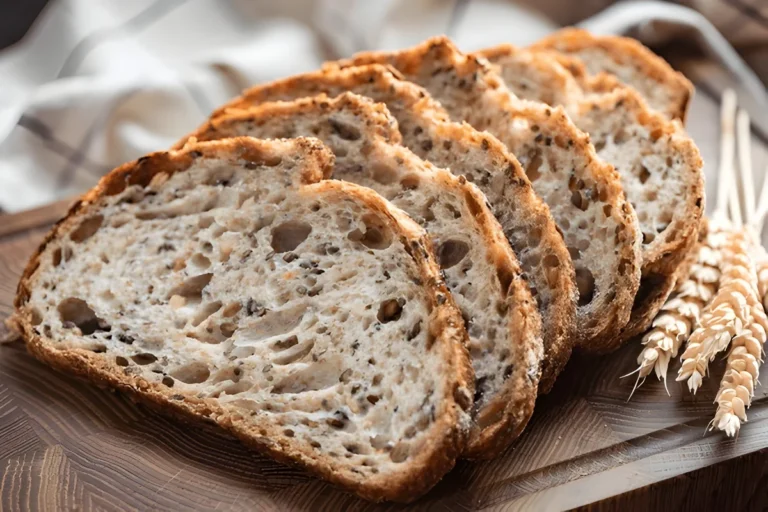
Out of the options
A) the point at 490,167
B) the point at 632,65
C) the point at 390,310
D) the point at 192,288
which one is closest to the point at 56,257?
the point at 192,288

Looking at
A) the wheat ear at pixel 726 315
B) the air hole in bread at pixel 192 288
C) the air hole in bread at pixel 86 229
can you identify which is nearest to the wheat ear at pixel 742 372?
the wheat ear at pixel 726 315

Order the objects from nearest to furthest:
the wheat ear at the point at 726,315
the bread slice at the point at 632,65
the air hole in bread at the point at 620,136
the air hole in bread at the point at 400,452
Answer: the air hole in bread at the point at 400,452 < the wheat ear at the point at 726,315 < the air hole in bread at the point at 620,136 < the bread slice at the point at 632,65

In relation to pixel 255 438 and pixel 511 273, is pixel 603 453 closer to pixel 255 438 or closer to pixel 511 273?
pixel 511 273

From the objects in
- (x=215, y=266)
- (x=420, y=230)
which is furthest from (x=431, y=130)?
(x=215, y=266)

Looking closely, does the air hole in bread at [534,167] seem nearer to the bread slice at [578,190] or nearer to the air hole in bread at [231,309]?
the bread slice at [578,190]

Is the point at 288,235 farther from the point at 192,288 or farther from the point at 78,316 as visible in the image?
the point at 78,316

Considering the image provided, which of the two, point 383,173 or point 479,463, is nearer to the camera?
point 479,463
